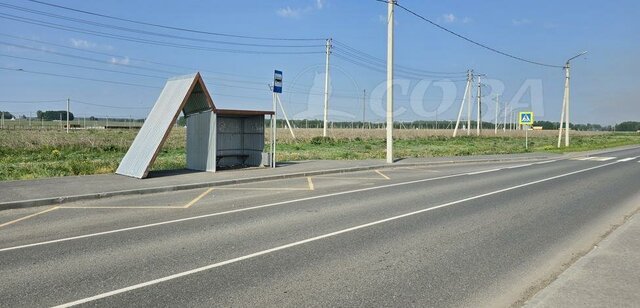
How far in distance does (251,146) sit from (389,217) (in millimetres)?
11025

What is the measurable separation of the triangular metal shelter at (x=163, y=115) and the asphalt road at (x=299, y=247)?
125 inches

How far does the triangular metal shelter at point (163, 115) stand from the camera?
14742mm

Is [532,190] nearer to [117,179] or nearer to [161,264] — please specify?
[161,264]

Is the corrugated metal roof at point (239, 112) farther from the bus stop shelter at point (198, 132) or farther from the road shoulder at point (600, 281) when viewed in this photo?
the road shoulder at point (600, 281)

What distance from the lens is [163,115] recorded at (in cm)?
1584

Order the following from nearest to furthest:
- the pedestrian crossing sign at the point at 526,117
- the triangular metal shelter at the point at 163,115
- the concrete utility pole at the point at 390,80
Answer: the triangular metal shelter at the point at 163,115
the concrete utility pole at the point at 390,80
the pedestrian crossing sign at the point at 526,117

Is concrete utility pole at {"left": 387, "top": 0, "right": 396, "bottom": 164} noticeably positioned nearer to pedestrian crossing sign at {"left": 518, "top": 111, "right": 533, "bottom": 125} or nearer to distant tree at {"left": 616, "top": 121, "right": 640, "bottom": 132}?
pedestrian crossing sign at {"left": 518, "top": 111, "right": 533, "bottom": 125}

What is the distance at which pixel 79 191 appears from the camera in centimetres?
Result: 1179

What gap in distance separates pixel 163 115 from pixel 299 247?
1062cm

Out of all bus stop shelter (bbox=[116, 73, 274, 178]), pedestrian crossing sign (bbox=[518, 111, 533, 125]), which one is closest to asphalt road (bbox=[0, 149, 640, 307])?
bus stop shelter (bbox=[116, 73, 274, 178])

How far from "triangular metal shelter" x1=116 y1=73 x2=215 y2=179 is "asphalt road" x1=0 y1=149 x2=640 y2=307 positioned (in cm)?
318

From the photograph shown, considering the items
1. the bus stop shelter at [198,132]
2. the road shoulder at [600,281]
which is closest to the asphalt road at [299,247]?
the road shoulder at [600,281]

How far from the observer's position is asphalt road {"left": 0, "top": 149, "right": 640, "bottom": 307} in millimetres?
4852

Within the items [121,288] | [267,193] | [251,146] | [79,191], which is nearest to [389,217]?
[267,193]
